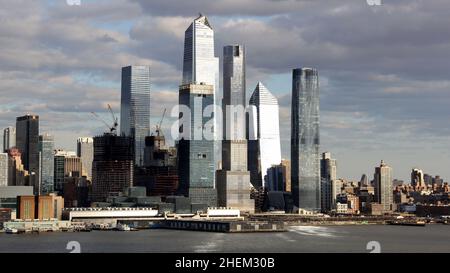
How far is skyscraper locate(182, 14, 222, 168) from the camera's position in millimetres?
179500

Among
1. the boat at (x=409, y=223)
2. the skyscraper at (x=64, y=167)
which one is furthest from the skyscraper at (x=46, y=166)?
the boat at (x=409, y=223)

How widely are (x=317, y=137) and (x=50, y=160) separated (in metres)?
57.1

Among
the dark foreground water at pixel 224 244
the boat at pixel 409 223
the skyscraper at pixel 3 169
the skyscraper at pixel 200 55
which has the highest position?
the skyscraper at pixel 200 55

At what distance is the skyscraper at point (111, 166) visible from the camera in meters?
161

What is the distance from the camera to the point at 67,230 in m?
103

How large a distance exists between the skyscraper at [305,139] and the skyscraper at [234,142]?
11615mm

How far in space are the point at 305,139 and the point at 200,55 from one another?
2933 cm

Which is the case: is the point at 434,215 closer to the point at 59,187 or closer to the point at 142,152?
the point at 142,152

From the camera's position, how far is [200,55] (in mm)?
182250

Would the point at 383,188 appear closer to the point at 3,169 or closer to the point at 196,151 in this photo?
the point at 196,151

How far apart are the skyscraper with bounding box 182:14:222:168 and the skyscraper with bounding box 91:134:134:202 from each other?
66.6 ft

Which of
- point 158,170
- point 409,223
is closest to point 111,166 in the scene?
point 158,170

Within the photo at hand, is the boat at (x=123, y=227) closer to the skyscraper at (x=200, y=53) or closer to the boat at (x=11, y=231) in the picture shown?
the boat at (x=11, y=231)
